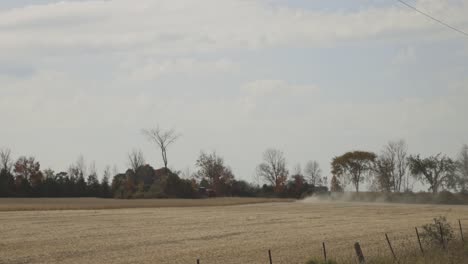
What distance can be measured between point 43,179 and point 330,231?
321 ft

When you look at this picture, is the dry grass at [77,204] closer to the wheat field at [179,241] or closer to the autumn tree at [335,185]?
the wheat field at [179,241]

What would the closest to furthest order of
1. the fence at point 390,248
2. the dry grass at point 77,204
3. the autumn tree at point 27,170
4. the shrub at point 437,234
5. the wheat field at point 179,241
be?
the fence at point 390,248, the shrub at point 437,234, the wheat field at point 179,241, the dry grass at point 77,204, the autumn tree at point 27,170

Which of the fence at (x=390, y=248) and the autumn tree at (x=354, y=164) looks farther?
the autumn tree at (x=354, y=164)

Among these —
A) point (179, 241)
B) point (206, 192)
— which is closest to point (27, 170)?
point (206, 192)

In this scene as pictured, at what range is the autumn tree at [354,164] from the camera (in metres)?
148

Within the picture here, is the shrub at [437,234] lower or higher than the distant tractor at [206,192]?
lower

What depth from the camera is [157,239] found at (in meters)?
39.3

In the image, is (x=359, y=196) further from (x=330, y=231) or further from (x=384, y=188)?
(x=330, y=231)

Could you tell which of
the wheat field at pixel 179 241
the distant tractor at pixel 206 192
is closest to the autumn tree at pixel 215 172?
the distant tractor at pixel 206 192

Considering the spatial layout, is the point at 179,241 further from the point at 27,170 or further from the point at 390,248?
the point at 27,170

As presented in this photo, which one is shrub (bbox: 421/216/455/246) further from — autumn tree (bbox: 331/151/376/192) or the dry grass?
autumn tree (bbox: 331/151/376/192)

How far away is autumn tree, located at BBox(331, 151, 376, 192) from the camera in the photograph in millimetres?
147750

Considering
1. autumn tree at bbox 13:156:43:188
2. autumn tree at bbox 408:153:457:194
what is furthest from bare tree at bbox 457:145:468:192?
autumn tree at bbox 13:156:43:188

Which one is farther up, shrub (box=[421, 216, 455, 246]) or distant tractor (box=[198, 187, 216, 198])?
distant tractor (box=[198, 187, 216, 198])
